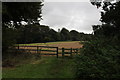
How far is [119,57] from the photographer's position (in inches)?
218

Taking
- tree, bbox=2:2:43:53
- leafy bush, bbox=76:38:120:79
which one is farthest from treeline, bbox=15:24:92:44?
leafy bush, bbox=76:38:120:79

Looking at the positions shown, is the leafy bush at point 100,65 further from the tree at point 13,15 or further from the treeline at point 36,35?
the tree at point 13,15

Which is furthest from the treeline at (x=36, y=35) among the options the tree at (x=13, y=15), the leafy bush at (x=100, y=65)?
the leafy bush at (x=100, y=65)

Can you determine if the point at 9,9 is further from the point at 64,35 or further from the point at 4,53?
the point at 64,35

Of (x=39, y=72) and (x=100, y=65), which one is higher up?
(x=100, y=65)

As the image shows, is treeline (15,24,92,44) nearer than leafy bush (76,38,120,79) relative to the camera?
No

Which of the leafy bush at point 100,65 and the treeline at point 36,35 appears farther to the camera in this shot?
the treeline at point 36,35

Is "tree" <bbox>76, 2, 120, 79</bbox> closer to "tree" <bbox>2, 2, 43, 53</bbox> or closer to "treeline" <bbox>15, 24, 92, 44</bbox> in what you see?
"treeline" <bbox>15, 24, 92, 44</bbox>

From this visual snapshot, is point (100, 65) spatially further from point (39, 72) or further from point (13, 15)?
point (13, 15)

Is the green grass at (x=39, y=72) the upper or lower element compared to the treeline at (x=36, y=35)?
lower

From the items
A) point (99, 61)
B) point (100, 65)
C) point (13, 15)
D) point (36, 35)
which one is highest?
point (13, 15)

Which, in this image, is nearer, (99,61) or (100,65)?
(100,65)

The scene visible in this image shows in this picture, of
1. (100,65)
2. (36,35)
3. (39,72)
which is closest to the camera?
(100,65)

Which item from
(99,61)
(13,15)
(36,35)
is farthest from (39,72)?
(36,35)
